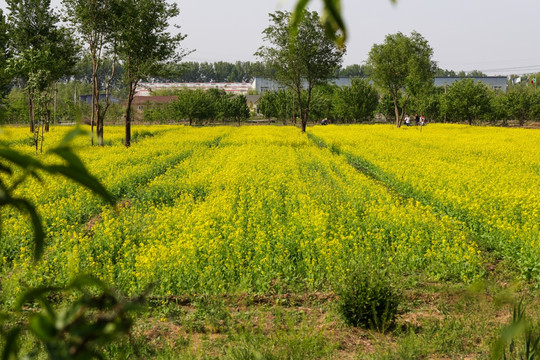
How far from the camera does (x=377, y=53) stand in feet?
176

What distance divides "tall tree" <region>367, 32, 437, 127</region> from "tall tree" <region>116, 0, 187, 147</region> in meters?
31.9

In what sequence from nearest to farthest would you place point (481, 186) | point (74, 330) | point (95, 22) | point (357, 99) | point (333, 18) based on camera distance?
point (333, 18) < point (74, 330) < point (481, 186) < point (95, 22) < point (357, 99)

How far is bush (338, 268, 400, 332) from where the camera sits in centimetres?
552

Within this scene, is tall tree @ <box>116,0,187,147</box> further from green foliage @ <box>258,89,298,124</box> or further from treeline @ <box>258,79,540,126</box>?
green foliage @ <box>258,89,298,124</box>

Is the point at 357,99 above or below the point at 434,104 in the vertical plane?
above

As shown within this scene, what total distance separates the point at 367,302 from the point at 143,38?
2525cm

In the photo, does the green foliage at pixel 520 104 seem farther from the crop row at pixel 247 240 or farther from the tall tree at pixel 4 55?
the tall tree at pixel 4 55

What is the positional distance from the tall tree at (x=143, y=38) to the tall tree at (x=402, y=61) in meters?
31.9

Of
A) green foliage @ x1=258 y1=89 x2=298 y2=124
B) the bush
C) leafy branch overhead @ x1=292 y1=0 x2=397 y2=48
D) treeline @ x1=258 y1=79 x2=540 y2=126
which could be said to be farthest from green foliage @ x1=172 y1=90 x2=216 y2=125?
leafy branch overhead @ x1=292 y1=0 x2=397 y2=48

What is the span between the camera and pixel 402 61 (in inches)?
2068

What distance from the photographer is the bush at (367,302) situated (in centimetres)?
552

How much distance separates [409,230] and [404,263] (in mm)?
1748

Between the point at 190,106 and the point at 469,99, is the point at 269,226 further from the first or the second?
the point at 190,106

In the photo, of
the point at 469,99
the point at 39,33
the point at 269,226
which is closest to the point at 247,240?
the point at 269,226
